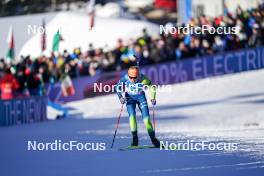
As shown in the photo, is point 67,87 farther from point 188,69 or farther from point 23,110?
point 188,69

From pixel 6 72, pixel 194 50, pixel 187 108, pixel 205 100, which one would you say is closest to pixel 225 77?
pixel 194 50

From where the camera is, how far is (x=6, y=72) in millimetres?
18484

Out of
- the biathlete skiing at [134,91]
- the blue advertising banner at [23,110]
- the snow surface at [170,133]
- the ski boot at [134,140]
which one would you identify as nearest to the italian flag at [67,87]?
the snow surface at [170,133]

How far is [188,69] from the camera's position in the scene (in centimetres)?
2400

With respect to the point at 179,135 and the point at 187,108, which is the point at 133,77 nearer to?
the point at 179,135

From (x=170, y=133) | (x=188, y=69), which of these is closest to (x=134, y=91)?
(x=170, y=133)

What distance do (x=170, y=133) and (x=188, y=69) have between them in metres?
10.4

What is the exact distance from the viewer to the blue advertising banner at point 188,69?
858 inches

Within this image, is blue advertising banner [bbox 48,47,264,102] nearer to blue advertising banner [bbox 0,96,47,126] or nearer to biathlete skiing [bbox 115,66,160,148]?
blue advertising banner [bbox 0,96,47,126]

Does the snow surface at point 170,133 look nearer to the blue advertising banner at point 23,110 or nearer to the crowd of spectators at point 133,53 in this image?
the blue advertising banner at point 23,110

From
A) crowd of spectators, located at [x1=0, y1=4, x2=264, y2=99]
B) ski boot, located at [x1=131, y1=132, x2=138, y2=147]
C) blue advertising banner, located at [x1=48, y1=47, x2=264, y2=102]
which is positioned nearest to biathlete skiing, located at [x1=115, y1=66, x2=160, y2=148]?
ski boot, located at [x1=131, y1=132, x2=138, y2=147]

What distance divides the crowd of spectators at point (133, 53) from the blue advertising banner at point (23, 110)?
86 centimetres

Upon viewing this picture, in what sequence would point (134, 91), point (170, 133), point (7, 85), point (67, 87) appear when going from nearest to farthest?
point (134, 91) → point (170, 133) → point (7, 85) → point (67, 87)

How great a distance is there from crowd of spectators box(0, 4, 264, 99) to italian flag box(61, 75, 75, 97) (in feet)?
0.57
